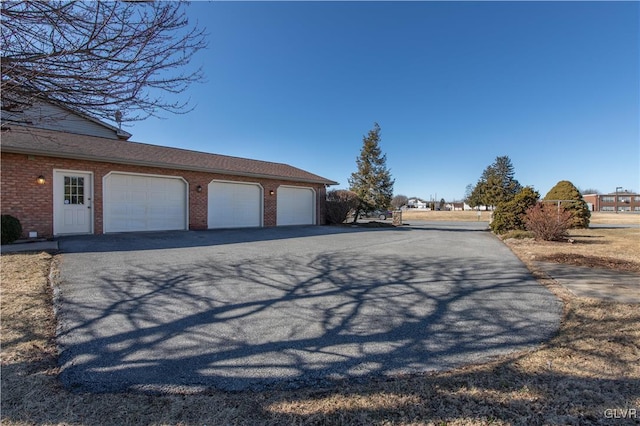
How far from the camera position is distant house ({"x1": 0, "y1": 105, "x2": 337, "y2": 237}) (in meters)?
8.99

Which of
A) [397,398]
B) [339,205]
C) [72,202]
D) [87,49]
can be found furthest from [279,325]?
[339,205]

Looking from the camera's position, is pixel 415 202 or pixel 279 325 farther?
pixel 415 202

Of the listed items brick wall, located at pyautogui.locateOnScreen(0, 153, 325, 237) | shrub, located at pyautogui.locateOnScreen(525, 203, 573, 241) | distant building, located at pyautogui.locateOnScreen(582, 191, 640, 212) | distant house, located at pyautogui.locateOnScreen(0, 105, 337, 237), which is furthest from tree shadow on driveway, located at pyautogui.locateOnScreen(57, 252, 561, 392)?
distant building, located at pyautogui.locateOnScreen(582, 191, 640, 212)

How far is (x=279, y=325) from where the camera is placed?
10.9 feet

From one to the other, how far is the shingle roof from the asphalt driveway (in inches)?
181

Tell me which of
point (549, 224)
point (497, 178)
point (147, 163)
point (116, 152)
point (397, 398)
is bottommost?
point (397, 398)

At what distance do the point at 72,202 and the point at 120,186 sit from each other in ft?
4.87

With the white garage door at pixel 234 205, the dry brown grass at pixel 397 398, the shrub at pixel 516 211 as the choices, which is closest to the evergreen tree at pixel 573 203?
the shrub at pixel 516 211

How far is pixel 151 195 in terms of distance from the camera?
11625 millimetres

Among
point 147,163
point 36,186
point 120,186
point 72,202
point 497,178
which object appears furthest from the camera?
point 497,178

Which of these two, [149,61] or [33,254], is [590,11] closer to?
[149,61]

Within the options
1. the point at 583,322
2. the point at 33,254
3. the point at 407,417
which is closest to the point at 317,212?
the point at 33,254

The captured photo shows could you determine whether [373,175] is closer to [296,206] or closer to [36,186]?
[296,206]

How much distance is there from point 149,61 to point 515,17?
10.8 m
